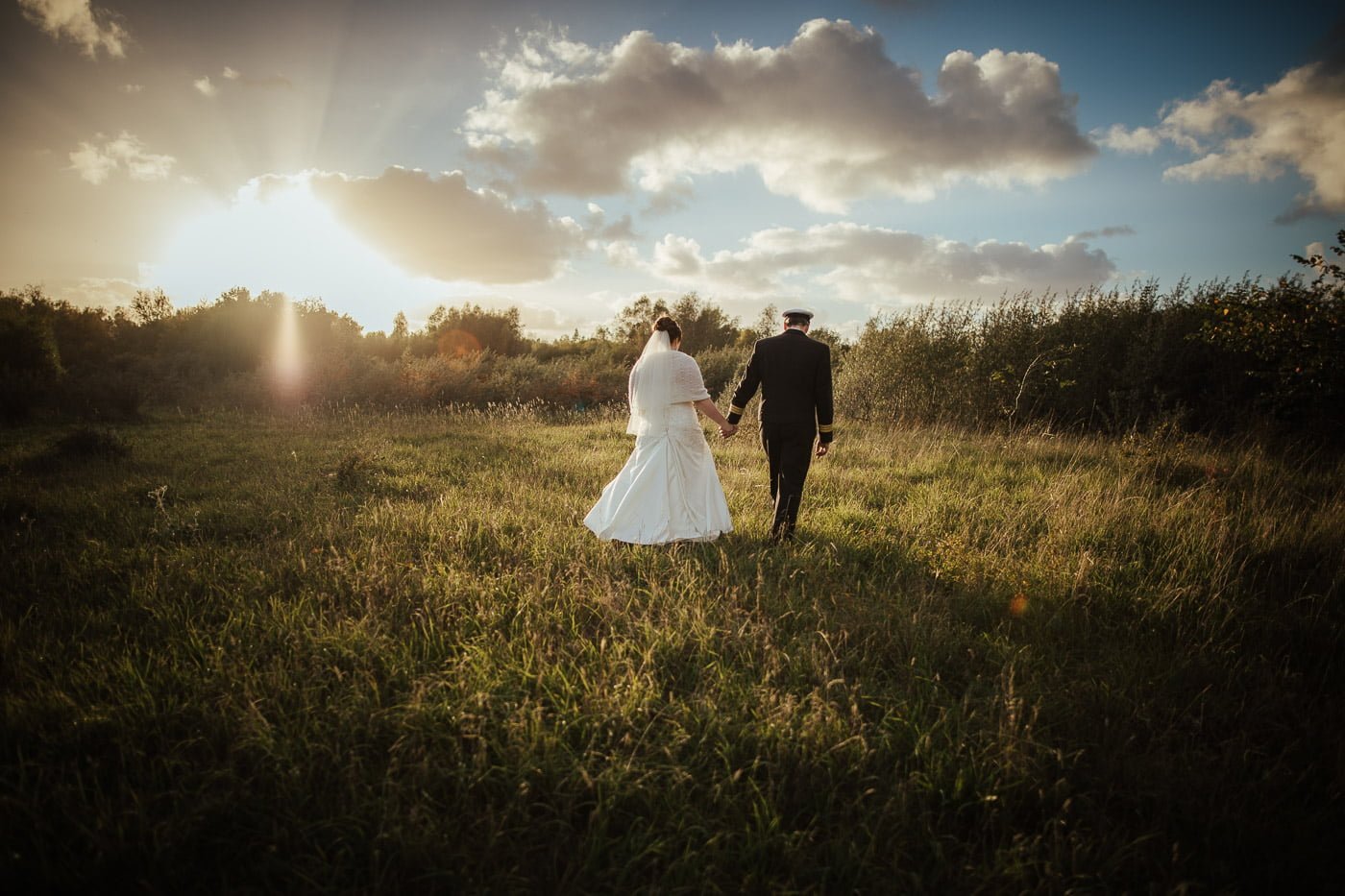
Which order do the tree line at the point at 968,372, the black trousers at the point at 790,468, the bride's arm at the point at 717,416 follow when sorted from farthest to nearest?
the tree line at the point at 968,372
the black trousers at the point at 790,468
the bride's arm at the point at 717,416

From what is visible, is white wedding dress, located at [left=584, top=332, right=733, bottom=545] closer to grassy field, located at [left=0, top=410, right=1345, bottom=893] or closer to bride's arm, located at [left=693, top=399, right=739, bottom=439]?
bride's arm, located at [left=693, top=399, right=739, bottom=439]

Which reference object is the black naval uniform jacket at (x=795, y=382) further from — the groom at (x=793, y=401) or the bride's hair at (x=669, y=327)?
the bride's hair at (x=669, y=327)

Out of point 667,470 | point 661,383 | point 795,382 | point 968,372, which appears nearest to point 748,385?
point 795,382

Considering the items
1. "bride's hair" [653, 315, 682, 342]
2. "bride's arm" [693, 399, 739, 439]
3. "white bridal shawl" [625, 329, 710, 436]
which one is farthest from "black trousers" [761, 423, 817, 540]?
"bride's hair" [653, 315, 682, 342]

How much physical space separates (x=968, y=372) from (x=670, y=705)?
1570 cm

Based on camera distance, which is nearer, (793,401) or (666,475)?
(666,475)

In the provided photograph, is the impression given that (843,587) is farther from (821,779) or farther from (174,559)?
(174,559)

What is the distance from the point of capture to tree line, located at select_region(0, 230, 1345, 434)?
34.2 ft

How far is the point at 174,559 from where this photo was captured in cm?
509

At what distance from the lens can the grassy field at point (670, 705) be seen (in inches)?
90.7

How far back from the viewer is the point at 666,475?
6023 mm

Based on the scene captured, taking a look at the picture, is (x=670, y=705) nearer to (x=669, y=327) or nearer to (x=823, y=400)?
(x=823, y=400)

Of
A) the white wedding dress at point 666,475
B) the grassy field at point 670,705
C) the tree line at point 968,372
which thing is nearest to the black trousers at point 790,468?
the grassy field at point 670,705

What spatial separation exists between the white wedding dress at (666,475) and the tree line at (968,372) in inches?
424
